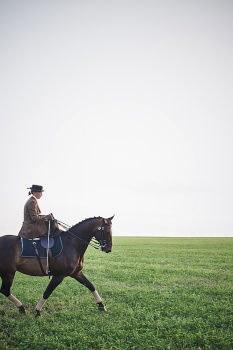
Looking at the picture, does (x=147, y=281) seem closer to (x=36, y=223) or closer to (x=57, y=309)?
(x=57, y=309)

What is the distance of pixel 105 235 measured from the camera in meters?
10.2

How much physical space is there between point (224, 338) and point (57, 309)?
5.73 m

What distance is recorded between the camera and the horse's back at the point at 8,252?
31.9ft

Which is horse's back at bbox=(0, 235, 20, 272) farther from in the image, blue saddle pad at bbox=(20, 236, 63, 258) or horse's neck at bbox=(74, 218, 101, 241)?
horse's neck at bbox=(74, 218, 101, 241)

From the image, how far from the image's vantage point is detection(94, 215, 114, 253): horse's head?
10.1 meters

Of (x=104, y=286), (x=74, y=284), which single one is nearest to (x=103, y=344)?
(x=104, y=286)

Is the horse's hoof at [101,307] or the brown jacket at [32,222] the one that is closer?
the brown jacket at [32,222]

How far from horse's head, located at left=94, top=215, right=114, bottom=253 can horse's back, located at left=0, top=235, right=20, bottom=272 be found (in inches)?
105

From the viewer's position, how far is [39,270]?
396 inches

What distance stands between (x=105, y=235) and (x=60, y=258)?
5.41 feet

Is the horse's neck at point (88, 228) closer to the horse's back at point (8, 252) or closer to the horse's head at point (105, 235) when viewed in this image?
the horse's head at point (105, 235)

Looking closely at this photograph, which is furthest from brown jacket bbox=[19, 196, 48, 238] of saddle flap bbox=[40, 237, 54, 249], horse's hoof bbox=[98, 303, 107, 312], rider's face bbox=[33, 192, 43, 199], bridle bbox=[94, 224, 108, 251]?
horse's hoof bbox=[98, 303, 107, 312]

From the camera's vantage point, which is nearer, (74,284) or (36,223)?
(36,223)

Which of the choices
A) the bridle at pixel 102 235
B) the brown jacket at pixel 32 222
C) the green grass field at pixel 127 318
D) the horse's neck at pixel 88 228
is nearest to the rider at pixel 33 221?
the brown jacket at pixel 32 222
